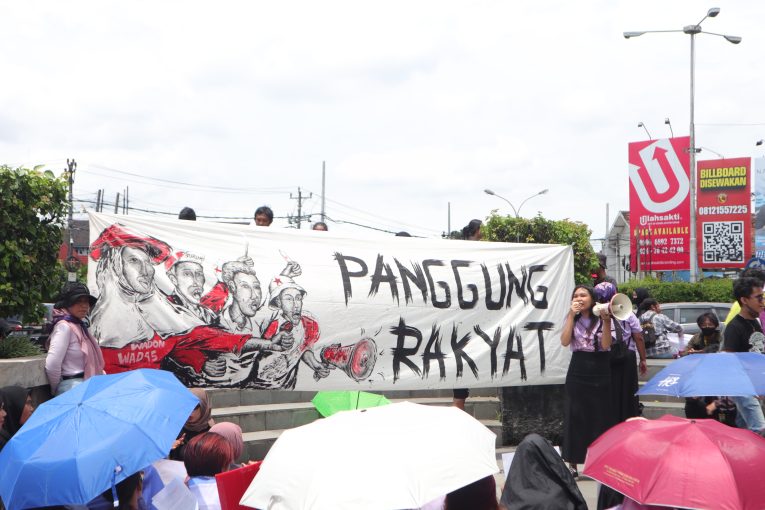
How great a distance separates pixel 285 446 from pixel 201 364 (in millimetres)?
3340

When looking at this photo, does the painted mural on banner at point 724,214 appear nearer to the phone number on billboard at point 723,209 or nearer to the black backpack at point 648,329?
the phone number on billboard at point 723,209

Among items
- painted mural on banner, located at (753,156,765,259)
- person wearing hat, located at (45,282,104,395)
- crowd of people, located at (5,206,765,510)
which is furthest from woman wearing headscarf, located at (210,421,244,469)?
painted mural on banner, located at (753,156,765,259)

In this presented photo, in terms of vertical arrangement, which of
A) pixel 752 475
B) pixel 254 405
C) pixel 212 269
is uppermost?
pixel 212 269

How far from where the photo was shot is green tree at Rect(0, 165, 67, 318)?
575cm

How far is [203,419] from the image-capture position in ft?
17.3

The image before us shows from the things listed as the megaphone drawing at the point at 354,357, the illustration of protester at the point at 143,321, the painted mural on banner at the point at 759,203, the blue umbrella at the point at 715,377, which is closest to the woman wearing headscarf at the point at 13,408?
the illustration of protester at the point at 143,321

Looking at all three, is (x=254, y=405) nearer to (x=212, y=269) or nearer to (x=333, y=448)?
(x=212, y=269)

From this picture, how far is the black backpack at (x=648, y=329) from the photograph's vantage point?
411 inches

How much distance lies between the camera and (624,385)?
690 cm

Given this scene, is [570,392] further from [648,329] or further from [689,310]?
[689,310]

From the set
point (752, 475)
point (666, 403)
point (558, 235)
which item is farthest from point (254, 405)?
point (558, 235)

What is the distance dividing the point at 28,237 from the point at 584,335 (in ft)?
14.5

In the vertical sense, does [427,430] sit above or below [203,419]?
above

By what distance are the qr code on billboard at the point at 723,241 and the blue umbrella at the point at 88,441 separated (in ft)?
105
